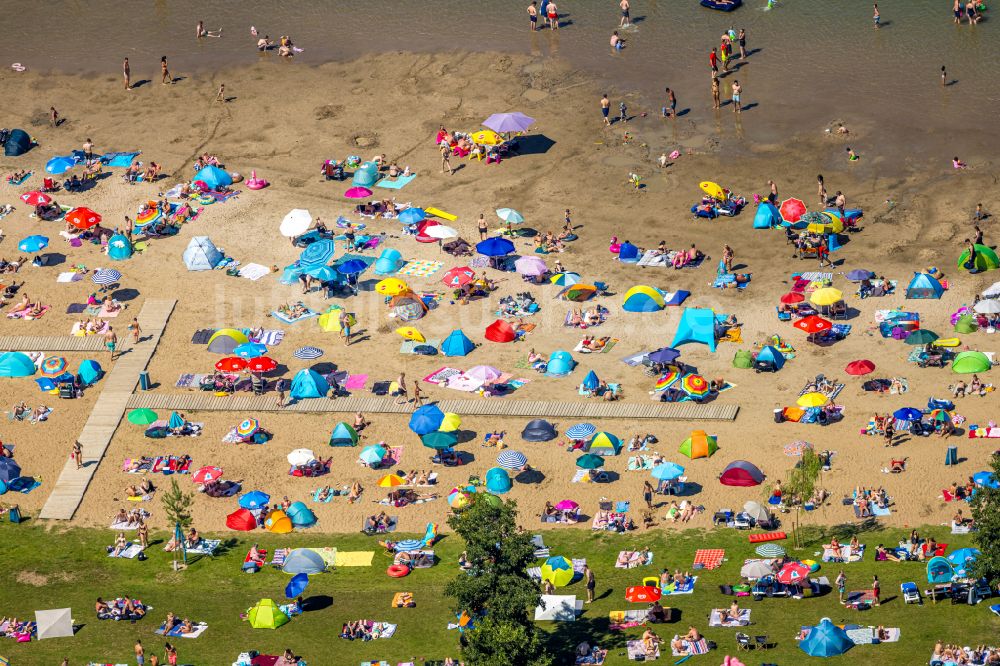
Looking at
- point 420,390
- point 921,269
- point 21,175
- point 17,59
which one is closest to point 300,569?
point 420,390

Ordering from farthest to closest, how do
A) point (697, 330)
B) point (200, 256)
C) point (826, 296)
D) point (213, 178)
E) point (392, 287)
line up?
point (213, 178)
point (200, 256)
point (392, 287)
point (826, 296)
point (697, 330)

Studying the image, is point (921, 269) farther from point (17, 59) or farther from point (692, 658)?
point (17, 59)

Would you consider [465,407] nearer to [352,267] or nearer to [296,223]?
[352,267]

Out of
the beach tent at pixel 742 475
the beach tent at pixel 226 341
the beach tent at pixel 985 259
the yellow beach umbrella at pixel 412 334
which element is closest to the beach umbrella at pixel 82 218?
the beach tent at pixel 226 341

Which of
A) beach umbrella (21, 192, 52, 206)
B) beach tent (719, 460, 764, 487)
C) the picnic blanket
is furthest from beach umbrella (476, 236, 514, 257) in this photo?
beach umbrella (21, 192, 52, 206)

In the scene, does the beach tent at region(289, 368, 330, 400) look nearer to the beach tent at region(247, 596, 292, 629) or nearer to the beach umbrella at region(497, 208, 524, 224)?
the beach tent at region(247, 596, 292, 629)

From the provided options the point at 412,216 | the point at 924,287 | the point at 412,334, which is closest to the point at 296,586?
the point at 412,334
